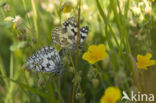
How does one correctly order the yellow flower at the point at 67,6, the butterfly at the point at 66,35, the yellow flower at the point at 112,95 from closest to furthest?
the yellow flower at the point at 112,95 → the yellow flower at the point at 67,6 → the butterfly at the point at 66,35

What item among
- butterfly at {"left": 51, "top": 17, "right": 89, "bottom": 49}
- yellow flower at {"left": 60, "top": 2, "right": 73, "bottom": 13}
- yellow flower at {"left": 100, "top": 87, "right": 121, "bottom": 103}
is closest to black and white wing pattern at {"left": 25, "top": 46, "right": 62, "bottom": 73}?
butterfly at {"left": 51, "top": 17, "right": 89, "bottom": 49}

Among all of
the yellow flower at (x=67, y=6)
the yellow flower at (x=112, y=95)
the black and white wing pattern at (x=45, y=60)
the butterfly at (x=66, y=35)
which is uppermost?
the yellow flower at (x=67, y=6)

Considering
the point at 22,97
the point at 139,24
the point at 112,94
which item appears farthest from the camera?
the point at 22,97

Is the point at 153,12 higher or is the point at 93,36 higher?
the point at 153,12

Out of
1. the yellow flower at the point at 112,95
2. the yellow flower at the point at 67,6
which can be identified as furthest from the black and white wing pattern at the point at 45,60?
the yellow flower at the point at 112,95

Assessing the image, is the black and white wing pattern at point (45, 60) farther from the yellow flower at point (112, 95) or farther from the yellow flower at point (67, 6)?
the yellow flower at point (112, 95)

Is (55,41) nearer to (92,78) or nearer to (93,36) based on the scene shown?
(92,78)

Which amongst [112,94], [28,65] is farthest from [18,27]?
[112,94]

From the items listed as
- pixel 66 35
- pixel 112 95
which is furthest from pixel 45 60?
pixel 112 95
